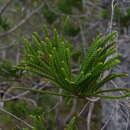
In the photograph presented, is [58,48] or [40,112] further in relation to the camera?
[40,112]

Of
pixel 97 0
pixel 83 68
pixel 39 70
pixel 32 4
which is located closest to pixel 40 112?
pixel 39 70

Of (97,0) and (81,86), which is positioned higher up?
(97,0)

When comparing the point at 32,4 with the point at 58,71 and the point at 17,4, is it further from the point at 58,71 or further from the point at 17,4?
the point at 58,71

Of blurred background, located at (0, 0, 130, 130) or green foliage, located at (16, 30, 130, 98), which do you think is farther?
blurred background, located at (0, 0, 130, 130)

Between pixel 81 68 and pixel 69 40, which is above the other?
pixel 69 40

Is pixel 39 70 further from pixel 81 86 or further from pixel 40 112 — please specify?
pixel 40 112

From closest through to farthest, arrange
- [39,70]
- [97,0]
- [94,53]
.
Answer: [94,53], [39,70], [97,0]

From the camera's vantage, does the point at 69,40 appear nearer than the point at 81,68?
No

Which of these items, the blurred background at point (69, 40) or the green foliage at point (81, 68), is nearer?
the green foliage at point (81, 68)

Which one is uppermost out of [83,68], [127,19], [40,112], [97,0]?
[97,0]

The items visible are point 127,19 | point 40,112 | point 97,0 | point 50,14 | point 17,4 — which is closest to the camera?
point 40,112

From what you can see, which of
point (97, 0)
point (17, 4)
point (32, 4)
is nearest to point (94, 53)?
point (97, 0)
